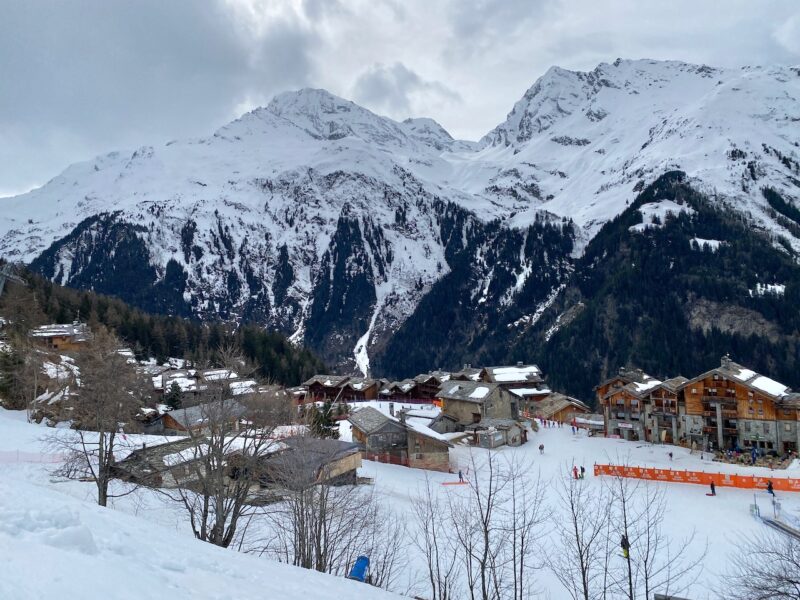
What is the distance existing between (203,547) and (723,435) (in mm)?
61444

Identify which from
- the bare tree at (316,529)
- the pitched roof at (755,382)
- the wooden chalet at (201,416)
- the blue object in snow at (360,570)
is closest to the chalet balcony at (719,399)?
the pitched roof at (755,382)

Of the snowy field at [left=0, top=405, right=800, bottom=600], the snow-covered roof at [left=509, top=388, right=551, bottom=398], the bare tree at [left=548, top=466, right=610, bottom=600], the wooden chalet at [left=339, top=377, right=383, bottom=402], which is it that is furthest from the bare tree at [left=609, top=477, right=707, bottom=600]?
the wooden chalet at [left=339, top=377, right=383, bottom=402]

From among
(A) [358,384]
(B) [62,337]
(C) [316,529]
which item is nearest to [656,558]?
(C) [316,529]

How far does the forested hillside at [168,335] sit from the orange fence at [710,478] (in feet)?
241

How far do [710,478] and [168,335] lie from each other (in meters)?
107

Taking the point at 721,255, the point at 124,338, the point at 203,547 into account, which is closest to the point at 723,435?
the point at 203,547

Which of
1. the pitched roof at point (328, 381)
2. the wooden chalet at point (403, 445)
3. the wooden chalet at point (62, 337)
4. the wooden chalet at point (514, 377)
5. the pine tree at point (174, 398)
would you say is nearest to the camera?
the wooden chalet at point (403, 445)

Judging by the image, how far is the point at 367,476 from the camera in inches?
1682

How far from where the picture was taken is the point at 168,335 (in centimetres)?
11288

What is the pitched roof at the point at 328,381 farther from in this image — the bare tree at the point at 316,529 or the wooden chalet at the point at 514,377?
the bare tree at the point at 316,529

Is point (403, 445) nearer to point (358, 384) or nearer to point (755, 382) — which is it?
point (755, 382)

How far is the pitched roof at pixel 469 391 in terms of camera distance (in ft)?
231

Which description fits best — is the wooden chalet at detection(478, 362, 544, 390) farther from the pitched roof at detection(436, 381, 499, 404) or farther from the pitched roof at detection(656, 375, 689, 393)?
the pitched roof at detection(656, 375, 689, 393)

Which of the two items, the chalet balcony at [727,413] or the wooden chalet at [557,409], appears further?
the wooden chalet at [557,409]
